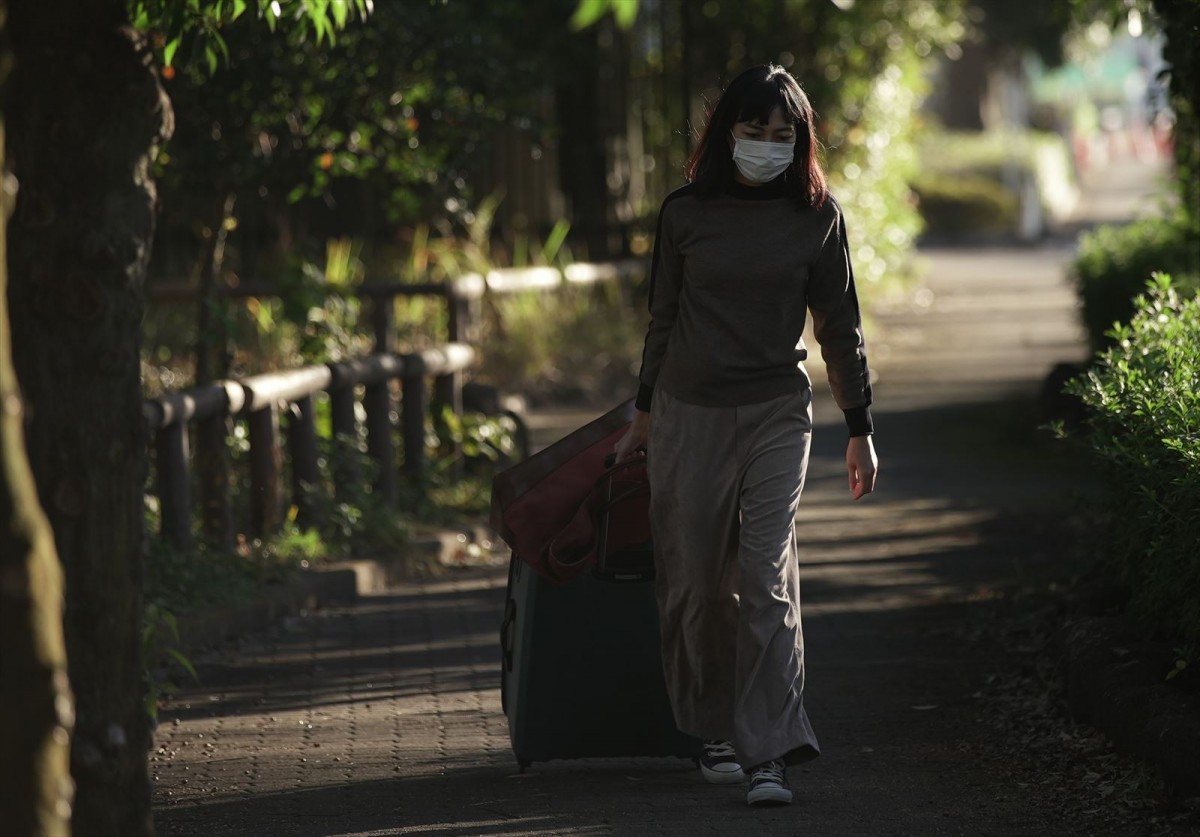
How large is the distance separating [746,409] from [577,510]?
1.79 feet

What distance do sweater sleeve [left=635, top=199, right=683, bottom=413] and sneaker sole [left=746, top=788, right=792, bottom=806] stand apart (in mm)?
1062

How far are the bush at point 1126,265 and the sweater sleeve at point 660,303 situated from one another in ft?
17.4

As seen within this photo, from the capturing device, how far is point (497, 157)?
20125 millimetres

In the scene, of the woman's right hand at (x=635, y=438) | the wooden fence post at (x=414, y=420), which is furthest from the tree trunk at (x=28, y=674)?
the wooden fence post at (x=414, y=420)

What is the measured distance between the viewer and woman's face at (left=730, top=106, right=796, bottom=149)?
16.7 feet

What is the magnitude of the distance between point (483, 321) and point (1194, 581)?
11037mm

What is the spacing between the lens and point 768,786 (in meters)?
5.14

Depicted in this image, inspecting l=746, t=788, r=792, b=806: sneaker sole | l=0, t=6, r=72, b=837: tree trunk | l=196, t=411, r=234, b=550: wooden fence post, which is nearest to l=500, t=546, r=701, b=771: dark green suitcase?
l=746, t=788, r=792, b=806: sneaker sole

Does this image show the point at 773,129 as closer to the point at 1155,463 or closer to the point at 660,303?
the point at 660,303

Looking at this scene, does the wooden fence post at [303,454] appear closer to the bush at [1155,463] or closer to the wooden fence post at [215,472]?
the wooden fence post at [215,472]

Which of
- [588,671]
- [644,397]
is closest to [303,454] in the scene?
[588,671]

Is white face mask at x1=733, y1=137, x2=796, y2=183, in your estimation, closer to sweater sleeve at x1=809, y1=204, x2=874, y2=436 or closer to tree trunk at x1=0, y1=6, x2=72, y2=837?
sweater sleeve at x1=809, y1=204, x2=874, y2=436

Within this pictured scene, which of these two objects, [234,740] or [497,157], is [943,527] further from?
[497,157]

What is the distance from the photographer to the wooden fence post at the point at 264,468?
883 centimetres
